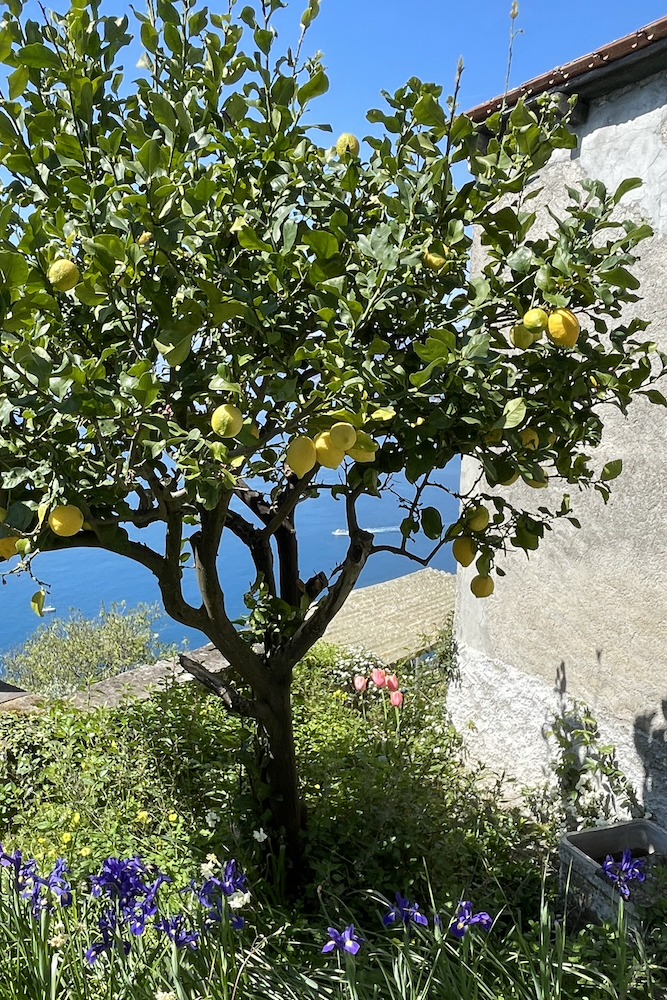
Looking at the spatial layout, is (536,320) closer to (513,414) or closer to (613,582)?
(513,414)

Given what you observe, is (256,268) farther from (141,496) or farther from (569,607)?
(569,607)

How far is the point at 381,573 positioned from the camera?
33.1ft

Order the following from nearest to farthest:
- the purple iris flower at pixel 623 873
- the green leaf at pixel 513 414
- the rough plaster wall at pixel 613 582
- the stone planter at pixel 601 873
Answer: the green leaf at pixel 513 414
the purple iris flower at pixel 623 873
the stone planter at pixel 601 873
the rough plaster wall at pixel 613 582

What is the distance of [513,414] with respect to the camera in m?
1.81

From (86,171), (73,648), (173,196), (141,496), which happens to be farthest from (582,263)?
(73,648)

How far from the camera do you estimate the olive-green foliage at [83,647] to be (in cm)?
1095

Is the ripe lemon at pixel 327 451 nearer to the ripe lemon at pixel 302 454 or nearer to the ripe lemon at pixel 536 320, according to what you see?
the ripe lemon at pixel 302 454

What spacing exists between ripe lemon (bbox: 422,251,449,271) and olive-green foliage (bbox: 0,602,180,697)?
943cm

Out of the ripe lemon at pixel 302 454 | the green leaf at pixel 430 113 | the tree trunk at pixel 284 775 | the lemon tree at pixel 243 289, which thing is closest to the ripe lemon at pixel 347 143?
the lemon tree at pixel 243 289

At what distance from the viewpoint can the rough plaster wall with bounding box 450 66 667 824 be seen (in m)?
3.42

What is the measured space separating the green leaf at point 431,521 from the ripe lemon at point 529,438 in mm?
316

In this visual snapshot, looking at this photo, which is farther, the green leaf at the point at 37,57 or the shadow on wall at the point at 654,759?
the shadow on wall at the point at 654,759

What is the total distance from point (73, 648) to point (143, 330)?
10245 millimetres

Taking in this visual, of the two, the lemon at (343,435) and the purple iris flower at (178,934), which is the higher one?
the lemon at (343,435)
